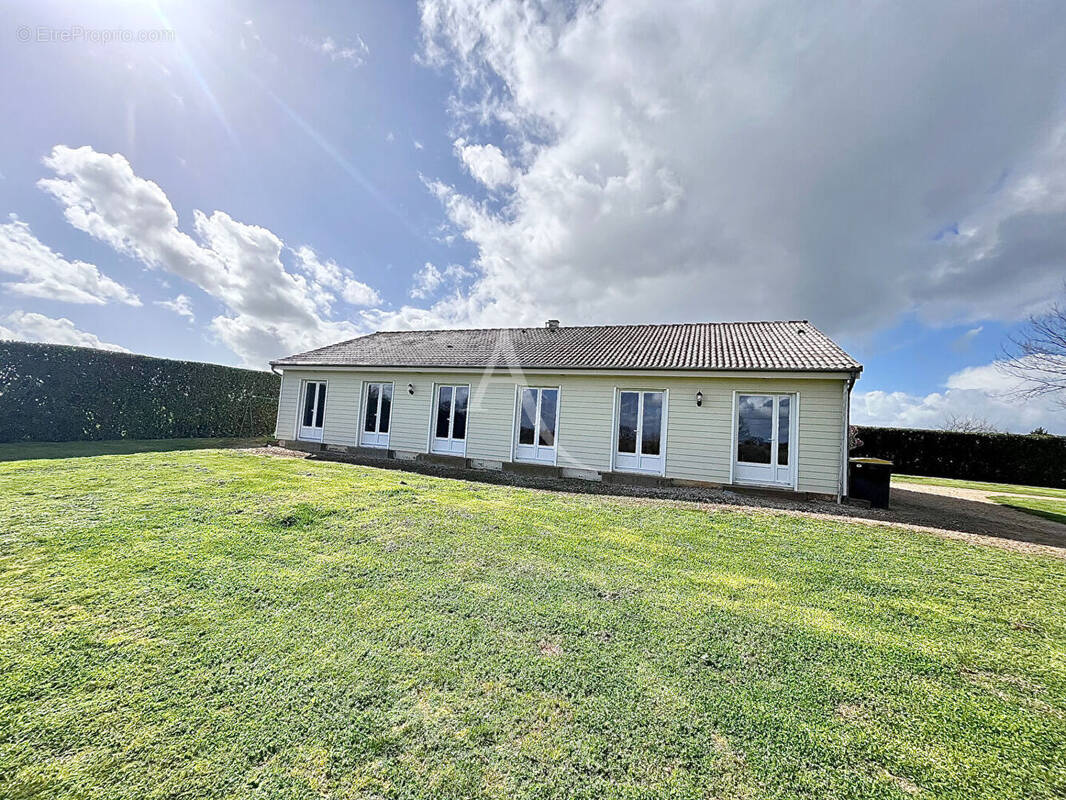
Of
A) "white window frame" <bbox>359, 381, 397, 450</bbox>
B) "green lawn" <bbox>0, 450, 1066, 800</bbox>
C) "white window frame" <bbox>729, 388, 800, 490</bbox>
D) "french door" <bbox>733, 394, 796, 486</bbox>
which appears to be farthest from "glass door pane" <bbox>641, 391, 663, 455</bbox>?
"white window frame" <bbox>359, 381, 397, 450</bbox>

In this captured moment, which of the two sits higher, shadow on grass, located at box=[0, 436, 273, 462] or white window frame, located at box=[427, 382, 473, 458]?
white window frame, located at box=[427, 382, 473, 458]

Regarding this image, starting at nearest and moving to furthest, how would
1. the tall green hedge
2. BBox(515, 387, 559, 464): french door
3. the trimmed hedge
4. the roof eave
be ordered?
the roof eave < BBox(515, 387, 559, 464): french door < the tall green hedge < the trimmed hedge

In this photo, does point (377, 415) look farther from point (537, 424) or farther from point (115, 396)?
point (115, 396)

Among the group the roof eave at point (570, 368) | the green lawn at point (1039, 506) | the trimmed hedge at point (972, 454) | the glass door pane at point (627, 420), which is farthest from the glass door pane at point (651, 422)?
the trimmed hedge at point (972, 454)

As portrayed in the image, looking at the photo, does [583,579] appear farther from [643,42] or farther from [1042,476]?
[1042,476]

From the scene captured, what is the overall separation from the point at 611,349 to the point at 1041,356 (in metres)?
12.5

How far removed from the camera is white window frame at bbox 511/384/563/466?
11156 millimetres

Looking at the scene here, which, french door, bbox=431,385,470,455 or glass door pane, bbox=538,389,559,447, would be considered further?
french door, bbox=431,385,470,455

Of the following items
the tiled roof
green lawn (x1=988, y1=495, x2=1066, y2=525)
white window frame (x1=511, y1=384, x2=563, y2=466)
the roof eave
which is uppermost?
the tiled roof

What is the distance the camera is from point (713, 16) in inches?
358

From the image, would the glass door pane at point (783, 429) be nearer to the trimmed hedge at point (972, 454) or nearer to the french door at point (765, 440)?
the french door at point (765, 440)

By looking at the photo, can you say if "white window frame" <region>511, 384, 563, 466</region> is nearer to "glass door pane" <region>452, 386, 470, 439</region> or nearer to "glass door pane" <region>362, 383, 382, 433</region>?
"glass door pane" <region>452, 386, 470, 439</region>

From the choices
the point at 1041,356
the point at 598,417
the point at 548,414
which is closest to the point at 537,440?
the point at 548,414

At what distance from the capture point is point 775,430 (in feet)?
30.3
